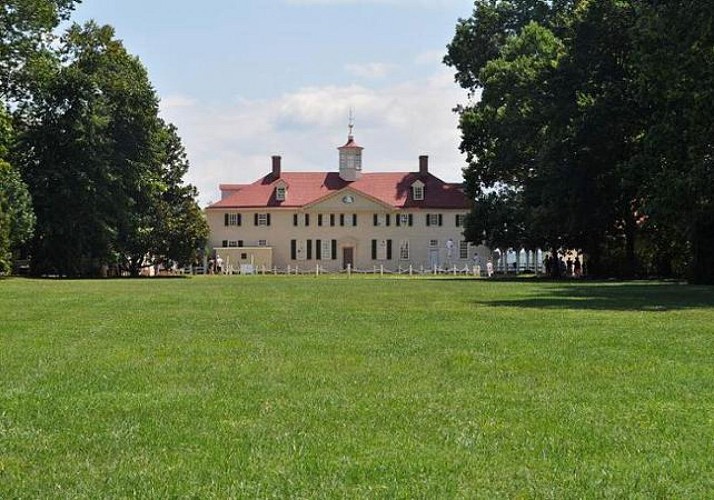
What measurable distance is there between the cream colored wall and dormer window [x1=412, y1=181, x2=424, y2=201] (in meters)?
1.99

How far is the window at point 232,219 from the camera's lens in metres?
106

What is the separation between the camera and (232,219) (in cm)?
10619

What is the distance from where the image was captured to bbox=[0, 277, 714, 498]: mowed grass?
6.79 metres

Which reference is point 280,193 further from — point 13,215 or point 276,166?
point 13,215

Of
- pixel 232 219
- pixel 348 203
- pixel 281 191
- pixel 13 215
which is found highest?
pixel 281 191

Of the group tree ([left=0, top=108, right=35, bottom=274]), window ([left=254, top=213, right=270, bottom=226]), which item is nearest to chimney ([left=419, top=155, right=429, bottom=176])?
window ([left=254, top=213, right=270, bottom=226])

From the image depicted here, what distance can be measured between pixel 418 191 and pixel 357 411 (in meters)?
97.8

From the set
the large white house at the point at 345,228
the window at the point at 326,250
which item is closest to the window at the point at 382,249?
the large white house at the point at 345,228

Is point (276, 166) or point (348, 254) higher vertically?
point (276, 166)

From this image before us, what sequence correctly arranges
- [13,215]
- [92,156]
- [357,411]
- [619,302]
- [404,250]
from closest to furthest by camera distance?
[357,411], [619,302], [13,215], [92,156], [404,250]

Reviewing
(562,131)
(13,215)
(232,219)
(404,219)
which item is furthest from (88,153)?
(404,219)

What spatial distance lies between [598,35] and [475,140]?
52.8ft

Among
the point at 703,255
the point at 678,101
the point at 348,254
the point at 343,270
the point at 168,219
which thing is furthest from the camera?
Answer: the point at 348,254

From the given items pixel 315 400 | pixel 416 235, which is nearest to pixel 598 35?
pixel 315 400
